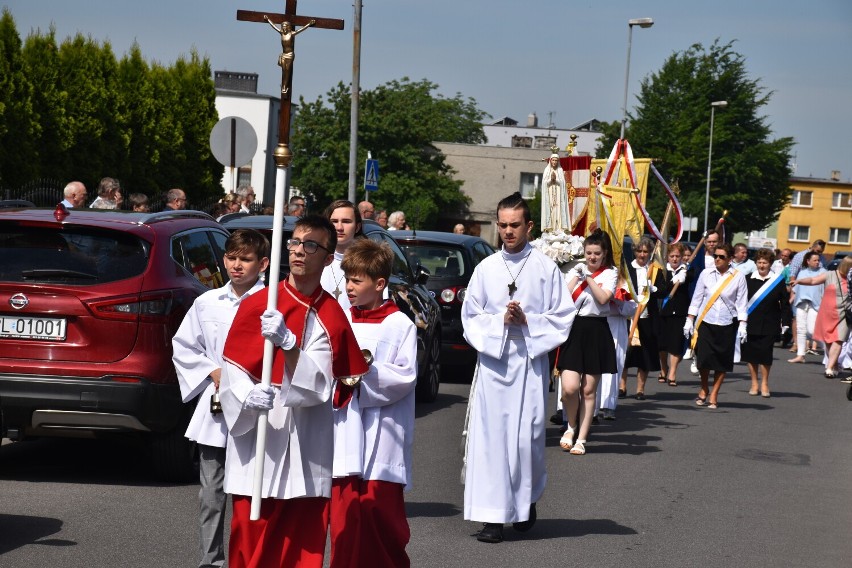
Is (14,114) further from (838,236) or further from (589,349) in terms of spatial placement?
(838,236)

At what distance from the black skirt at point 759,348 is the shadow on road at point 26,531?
11.8 metres

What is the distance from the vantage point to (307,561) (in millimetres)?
4797

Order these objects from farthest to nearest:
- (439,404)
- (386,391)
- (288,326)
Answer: (439,404) < (386,391) < (288,326)

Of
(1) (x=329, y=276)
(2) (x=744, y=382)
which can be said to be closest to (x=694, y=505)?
(1) (x=329, y=276)

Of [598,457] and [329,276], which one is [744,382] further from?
[329,276]

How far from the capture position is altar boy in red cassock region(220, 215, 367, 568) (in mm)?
4629

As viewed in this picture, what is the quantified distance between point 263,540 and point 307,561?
18 centimetres

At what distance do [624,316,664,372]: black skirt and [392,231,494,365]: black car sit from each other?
1939 mm

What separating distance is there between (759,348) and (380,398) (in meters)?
12.4

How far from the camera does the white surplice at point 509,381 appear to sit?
7578mm

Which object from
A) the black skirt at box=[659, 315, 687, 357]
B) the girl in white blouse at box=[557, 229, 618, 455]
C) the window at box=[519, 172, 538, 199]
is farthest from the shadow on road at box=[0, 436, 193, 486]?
the window at box=[519, 172, 538, 199]

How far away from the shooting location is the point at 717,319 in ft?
51.4

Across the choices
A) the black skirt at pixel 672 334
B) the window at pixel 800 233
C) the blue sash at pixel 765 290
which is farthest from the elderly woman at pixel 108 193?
the window at pixel 800 233

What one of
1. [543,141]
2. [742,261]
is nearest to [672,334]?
[742,261]
